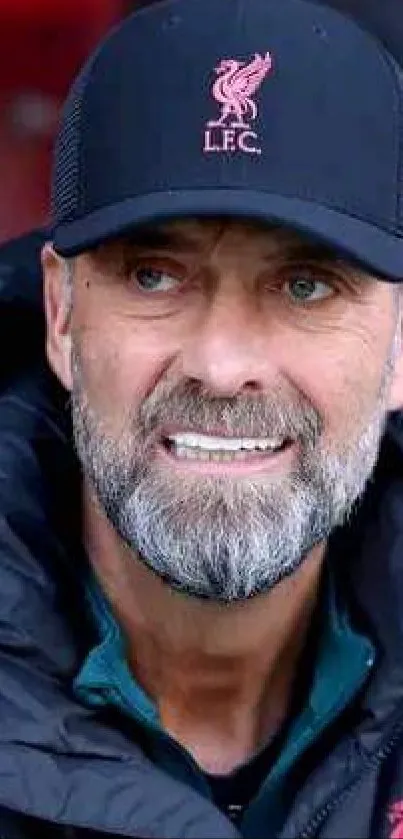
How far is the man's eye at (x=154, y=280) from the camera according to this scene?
216 centimetres

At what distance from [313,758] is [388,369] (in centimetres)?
40

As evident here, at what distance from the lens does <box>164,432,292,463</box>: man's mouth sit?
2.12 metres

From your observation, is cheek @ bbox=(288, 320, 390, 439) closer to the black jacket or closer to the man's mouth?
the man's mouth

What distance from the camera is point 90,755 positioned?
211 cm

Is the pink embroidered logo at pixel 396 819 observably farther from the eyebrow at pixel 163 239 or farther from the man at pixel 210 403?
the eyebrow at pixel 163 239

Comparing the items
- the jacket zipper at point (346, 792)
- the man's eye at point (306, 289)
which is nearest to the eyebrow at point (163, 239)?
the man's eye at point (306, 289)

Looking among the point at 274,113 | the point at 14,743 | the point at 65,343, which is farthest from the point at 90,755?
the point at 274,113

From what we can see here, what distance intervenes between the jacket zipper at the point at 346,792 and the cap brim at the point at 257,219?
45 centimetres

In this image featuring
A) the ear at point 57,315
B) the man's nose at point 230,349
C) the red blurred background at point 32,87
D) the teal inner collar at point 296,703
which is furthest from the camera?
the red blurred background at point 32,87

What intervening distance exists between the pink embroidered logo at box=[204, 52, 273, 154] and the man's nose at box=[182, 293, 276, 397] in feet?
0.46

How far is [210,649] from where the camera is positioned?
7.66 ft

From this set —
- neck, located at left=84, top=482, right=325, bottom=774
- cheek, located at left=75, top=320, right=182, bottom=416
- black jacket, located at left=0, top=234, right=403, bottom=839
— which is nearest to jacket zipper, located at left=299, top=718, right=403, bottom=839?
black jacket, located at left=0, top=234, right=403, bottom=839

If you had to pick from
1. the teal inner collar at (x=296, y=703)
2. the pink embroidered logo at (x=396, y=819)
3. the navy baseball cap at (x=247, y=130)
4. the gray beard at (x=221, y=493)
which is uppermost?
the navy baseball cap at (x=247, y=130)

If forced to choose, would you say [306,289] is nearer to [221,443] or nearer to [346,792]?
[221,443]
